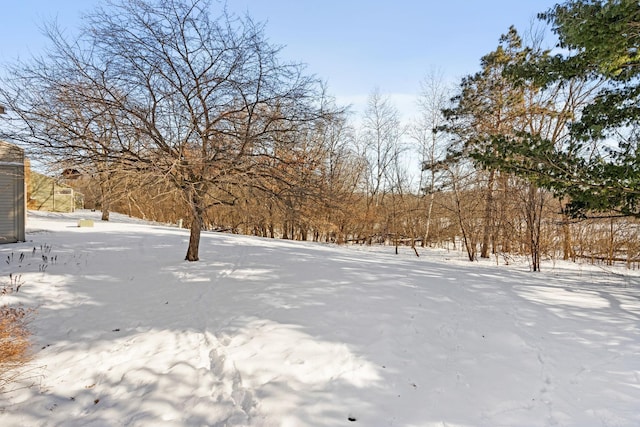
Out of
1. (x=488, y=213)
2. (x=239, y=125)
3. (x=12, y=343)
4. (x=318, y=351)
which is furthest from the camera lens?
(x=488, y=213)

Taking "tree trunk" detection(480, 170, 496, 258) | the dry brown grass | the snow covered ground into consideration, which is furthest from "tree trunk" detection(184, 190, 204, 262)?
"tree trunk" detection(480, 170, 496, 258)

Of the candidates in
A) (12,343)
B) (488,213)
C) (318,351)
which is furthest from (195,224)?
(488,213)

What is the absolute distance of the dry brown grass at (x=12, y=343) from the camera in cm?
311

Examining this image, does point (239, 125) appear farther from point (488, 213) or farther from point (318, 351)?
point (488, 213)

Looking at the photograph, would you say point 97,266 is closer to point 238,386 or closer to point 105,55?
point 105,55

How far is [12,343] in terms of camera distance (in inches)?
133

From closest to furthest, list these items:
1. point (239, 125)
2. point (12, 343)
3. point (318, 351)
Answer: point (12, 343)
point (318, 351)
point (239, 125)

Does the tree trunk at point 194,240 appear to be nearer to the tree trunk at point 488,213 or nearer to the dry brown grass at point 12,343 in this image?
the dry brown grass at point 12,343

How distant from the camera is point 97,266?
6.74 metres

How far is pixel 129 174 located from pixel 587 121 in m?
8.73

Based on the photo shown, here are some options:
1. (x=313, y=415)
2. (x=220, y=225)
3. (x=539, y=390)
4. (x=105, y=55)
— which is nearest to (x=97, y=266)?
(x=105, y=55)

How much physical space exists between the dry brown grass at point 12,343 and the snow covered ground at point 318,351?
144mm

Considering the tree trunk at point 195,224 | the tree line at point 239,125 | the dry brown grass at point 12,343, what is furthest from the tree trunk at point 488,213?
the dry brown grass at point 12,343

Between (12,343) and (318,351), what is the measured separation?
3365 millimetres
